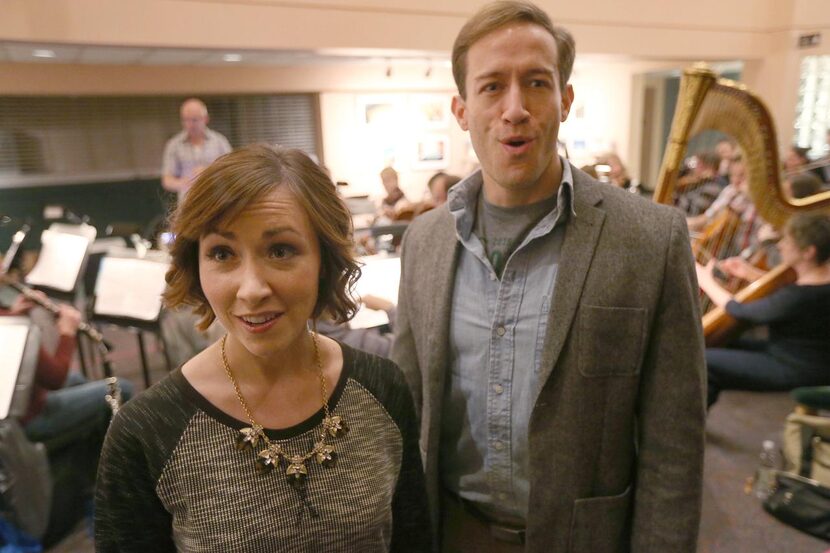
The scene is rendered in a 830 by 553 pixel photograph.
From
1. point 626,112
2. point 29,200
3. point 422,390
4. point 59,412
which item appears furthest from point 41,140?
point 626,112

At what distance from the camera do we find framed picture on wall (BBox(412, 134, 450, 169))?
29.1 ft

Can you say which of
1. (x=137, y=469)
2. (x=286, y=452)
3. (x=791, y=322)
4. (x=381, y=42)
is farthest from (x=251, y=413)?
(x=381, y=42)

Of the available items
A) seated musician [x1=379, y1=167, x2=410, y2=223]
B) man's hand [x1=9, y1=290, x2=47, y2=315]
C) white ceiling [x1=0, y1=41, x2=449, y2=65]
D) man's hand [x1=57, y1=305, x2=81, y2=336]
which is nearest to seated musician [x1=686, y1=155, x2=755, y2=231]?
seated musician [x1=379, y1=167, x2=410, y2=223]

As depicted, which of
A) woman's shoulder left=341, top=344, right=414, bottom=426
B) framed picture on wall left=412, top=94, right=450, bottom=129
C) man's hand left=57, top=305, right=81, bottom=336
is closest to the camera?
woman's shoulder left=341, top=344, right=414, bottom=426

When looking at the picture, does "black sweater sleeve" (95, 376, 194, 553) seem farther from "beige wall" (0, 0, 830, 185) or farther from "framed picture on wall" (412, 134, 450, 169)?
"framed picture on wall" (412, 134, 450, 169)

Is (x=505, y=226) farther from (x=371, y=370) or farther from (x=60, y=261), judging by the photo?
(x=60, y=261)

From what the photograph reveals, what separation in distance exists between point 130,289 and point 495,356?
7.64ft

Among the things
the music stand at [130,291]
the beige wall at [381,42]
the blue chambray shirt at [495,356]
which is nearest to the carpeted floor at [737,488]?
the music stand at [130,291]

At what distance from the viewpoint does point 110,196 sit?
8078 mm

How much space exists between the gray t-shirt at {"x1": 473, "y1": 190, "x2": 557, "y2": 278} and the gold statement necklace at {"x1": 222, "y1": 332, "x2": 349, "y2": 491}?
0.53m

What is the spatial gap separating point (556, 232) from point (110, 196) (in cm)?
827

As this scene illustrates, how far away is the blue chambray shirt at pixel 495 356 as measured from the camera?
127 centimetres

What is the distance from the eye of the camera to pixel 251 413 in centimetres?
100

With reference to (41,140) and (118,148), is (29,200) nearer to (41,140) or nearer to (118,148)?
(41,140)
